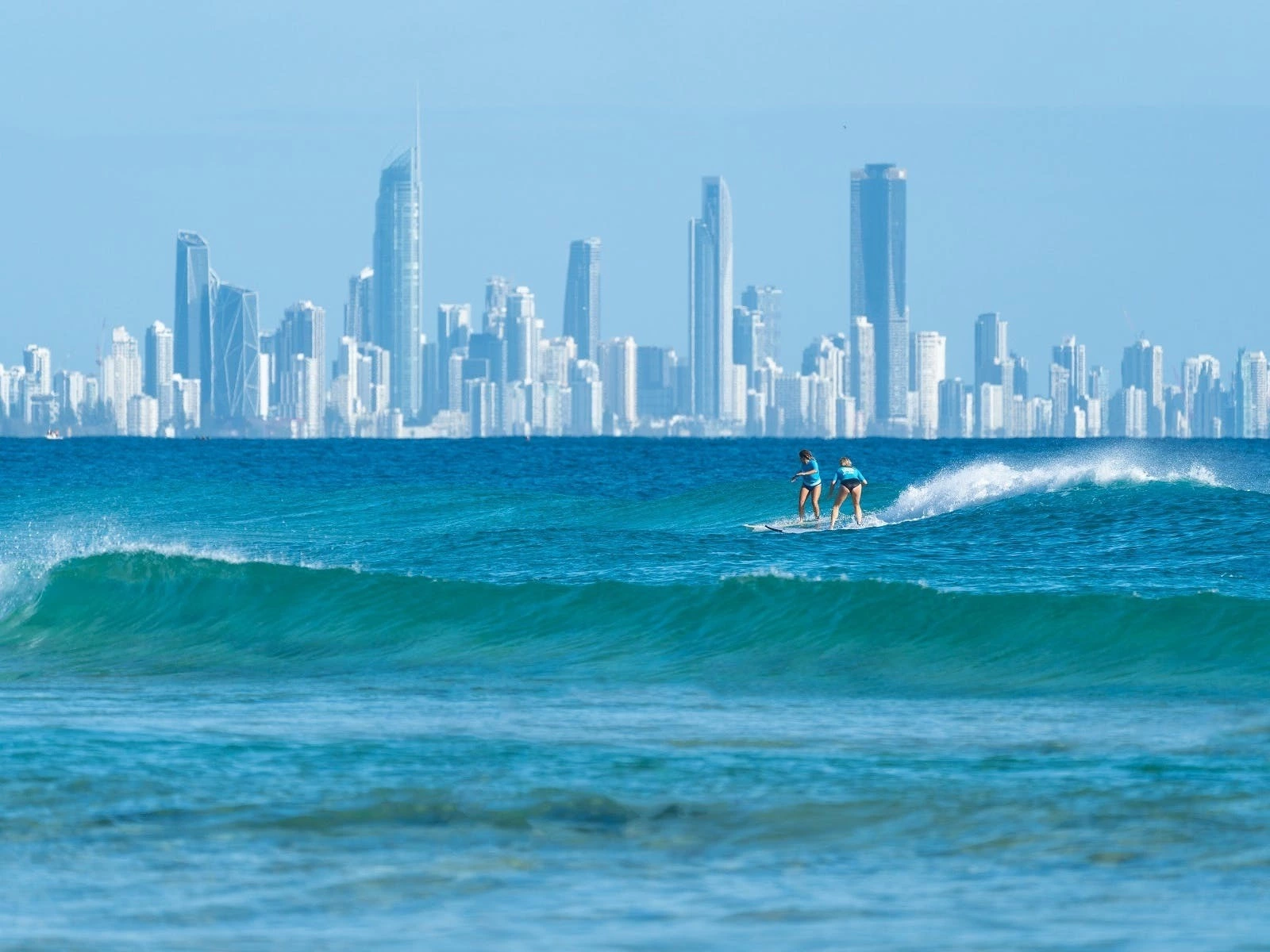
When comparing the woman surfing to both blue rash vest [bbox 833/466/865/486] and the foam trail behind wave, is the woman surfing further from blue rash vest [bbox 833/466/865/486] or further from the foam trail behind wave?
the foam trail behind wave

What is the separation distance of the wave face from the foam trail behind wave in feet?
49.0

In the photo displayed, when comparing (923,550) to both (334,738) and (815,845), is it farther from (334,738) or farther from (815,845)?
(815,845)

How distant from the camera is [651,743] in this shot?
41.3ft

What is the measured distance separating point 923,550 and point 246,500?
3080 cm

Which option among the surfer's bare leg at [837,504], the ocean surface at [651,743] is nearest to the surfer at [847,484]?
the surfer's bare leg at [837,504]

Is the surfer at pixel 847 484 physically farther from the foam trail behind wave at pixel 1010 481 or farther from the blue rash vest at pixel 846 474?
the foam trail behind wave at pixel 1010 481

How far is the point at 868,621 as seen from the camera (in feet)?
65.5

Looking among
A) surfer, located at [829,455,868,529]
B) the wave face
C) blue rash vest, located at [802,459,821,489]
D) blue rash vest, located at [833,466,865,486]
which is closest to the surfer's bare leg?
surfer, located at [829,455,868,529]

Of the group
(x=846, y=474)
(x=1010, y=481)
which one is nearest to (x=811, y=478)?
(x=846, y=474)

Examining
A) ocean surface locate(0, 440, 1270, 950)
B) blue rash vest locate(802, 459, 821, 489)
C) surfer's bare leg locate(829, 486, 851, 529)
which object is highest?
blue rash vest locate(802, 459, 821, 489)

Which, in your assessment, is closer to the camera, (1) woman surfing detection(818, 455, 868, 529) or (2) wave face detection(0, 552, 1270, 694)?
(2) wave face detection(0, 552, 1270, 694)

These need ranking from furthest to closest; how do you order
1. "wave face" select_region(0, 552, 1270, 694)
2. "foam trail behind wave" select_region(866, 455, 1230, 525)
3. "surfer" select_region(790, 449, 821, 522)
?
"foam trail behind wave" select_region(866, 455, 1230, 525) → "surfer" select_region(790, 449, 821, 522) → "wave face" select_region(0, 552, 1270, 694)

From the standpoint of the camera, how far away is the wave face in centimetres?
1762

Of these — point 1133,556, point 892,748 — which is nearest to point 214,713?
point 892,748
